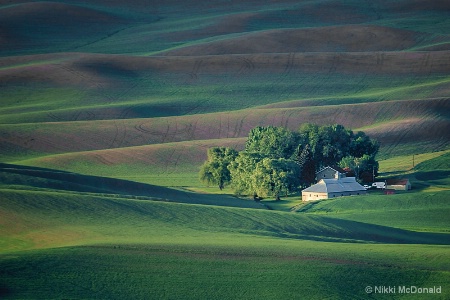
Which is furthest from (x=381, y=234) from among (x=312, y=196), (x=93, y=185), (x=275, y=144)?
(x=275, y=144)

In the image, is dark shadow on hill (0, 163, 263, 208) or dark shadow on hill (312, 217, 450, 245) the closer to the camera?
dark shadow on hill (312, 217, 450, 245)

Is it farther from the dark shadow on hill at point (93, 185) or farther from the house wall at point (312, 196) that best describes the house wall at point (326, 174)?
the dark shadow on hill at point (93, 185)

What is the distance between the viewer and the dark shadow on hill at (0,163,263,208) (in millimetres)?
55719

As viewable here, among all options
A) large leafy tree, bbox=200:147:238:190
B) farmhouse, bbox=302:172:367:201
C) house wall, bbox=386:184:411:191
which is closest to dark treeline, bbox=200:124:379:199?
large leafy tree, bbox=200:147:238:190

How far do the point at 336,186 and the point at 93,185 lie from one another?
20.1 m

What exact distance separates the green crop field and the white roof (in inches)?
88.3

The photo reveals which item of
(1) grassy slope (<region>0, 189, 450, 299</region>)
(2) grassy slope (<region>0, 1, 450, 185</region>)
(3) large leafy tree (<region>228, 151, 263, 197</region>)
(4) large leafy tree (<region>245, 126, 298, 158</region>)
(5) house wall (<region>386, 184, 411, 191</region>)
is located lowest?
(1) grassy slope (<region>0, 189, 450, 299</region>)

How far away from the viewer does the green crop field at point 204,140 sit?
37.7 metres

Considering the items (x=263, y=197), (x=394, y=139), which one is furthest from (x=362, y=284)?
(x=394, y=139)

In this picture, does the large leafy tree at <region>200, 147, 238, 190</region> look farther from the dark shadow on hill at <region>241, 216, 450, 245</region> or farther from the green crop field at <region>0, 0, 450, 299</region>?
the dark shadow on hill at <region>241, 216, 450, 245</region>

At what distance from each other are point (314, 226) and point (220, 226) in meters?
4.86

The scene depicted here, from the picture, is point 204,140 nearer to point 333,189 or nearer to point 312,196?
point 333,189

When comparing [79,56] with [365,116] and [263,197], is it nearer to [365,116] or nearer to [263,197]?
[365,116]

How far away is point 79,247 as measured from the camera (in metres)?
39.2
